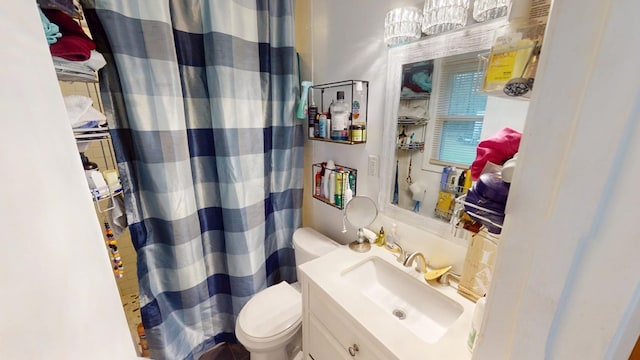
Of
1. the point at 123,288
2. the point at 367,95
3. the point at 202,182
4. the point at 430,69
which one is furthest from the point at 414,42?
the point at 123,288

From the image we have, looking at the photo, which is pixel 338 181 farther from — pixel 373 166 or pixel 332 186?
pixel 373 166

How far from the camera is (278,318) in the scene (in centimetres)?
129

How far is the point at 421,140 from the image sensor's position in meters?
1.02

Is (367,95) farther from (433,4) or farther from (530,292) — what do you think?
(530,292)

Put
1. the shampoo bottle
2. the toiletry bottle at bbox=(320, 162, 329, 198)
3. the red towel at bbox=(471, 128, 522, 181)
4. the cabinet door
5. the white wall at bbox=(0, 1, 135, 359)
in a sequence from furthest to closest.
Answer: the toiletry bottle at bbox=(320, 162, 329, 198) < the shampoo bottle < the cabinet door < the red towel at bbox=(471, 128, 522, 181) < the white wall at bbox=(0, 1, 135, 359)

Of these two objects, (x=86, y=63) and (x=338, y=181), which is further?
(x=338, y=181)

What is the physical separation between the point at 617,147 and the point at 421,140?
837mm

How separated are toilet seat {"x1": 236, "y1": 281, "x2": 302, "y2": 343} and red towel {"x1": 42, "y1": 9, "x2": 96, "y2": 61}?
132cm

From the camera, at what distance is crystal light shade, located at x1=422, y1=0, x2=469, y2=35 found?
2.68 feet

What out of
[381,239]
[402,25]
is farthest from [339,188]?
[402,25]

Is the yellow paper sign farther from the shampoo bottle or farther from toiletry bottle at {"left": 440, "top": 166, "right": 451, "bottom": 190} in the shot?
the shampoo bottle

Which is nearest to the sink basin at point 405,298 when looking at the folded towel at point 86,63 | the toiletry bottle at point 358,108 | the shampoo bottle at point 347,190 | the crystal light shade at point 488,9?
the shampoo bottle at point 347,190

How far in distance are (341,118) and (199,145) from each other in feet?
2.60

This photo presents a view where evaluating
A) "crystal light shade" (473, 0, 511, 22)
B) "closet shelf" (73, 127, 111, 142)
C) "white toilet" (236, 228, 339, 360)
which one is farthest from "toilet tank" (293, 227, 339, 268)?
"crystal light shade" (473, 0, 511, 22)
